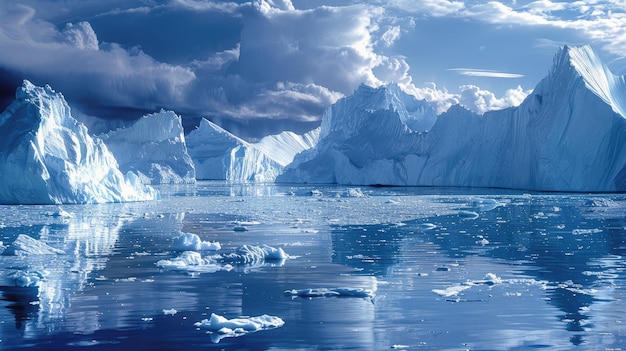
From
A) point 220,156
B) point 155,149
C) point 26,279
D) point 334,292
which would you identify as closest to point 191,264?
point 26,279

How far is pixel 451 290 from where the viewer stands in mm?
8391

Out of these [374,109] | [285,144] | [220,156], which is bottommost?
[220,156]

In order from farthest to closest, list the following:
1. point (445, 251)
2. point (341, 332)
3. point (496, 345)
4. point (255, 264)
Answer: point (445, 251)
point (255, 264)
point (341, 332)
point (496, 345)

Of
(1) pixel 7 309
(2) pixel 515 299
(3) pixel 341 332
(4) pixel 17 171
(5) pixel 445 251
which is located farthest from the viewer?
(4) pixel 17 171

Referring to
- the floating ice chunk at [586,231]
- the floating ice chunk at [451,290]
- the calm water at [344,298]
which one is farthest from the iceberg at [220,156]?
the floating ice chunk at [451,290]

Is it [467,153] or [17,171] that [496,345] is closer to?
[17,171]

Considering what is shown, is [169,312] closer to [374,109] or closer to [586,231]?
[586,231]

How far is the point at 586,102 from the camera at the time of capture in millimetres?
40094

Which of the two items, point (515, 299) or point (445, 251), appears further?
point (445, 251)

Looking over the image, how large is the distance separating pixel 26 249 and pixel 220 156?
313 feet

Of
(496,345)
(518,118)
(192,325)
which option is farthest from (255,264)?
(518,118)

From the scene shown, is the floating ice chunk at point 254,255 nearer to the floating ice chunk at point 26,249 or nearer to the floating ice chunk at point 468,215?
the floating ice chunk at point 26,249

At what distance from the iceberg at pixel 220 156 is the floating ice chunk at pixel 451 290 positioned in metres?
97.3

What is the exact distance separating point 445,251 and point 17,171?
21601mm
